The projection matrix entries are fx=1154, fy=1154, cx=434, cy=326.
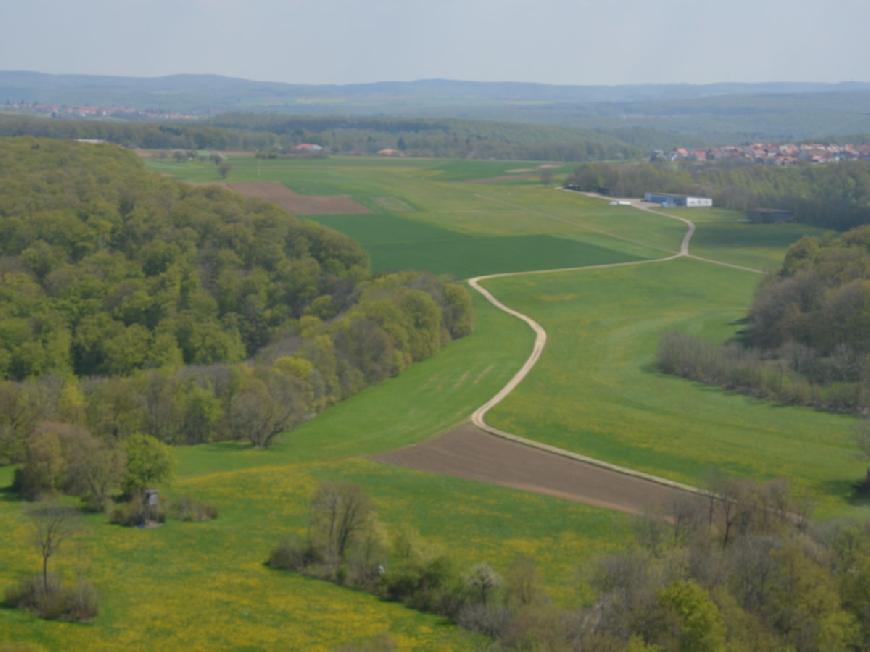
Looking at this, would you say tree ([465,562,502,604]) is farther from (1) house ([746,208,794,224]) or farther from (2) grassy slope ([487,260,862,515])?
(1) house ([746,208,794,224])

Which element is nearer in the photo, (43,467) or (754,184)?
(43,467)

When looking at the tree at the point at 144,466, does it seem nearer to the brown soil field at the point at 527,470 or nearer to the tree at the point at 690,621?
the brown soil field at the point at 527,470

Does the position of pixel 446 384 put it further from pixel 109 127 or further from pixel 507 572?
pixel 109 127

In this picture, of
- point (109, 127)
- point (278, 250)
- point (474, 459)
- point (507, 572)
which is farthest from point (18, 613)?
point (109, 127)

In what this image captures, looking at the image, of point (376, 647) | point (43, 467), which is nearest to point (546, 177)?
point (43, 467)

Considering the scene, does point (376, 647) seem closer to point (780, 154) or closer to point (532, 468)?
point (532, 468)

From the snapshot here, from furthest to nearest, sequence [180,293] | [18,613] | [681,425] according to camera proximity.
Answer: [180,293], [681,425], [18,613]

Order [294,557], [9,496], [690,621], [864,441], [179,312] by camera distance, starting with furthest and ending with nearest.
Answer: [179,312] → [864,441] → [9,496] → [294,557] → [690,621]
